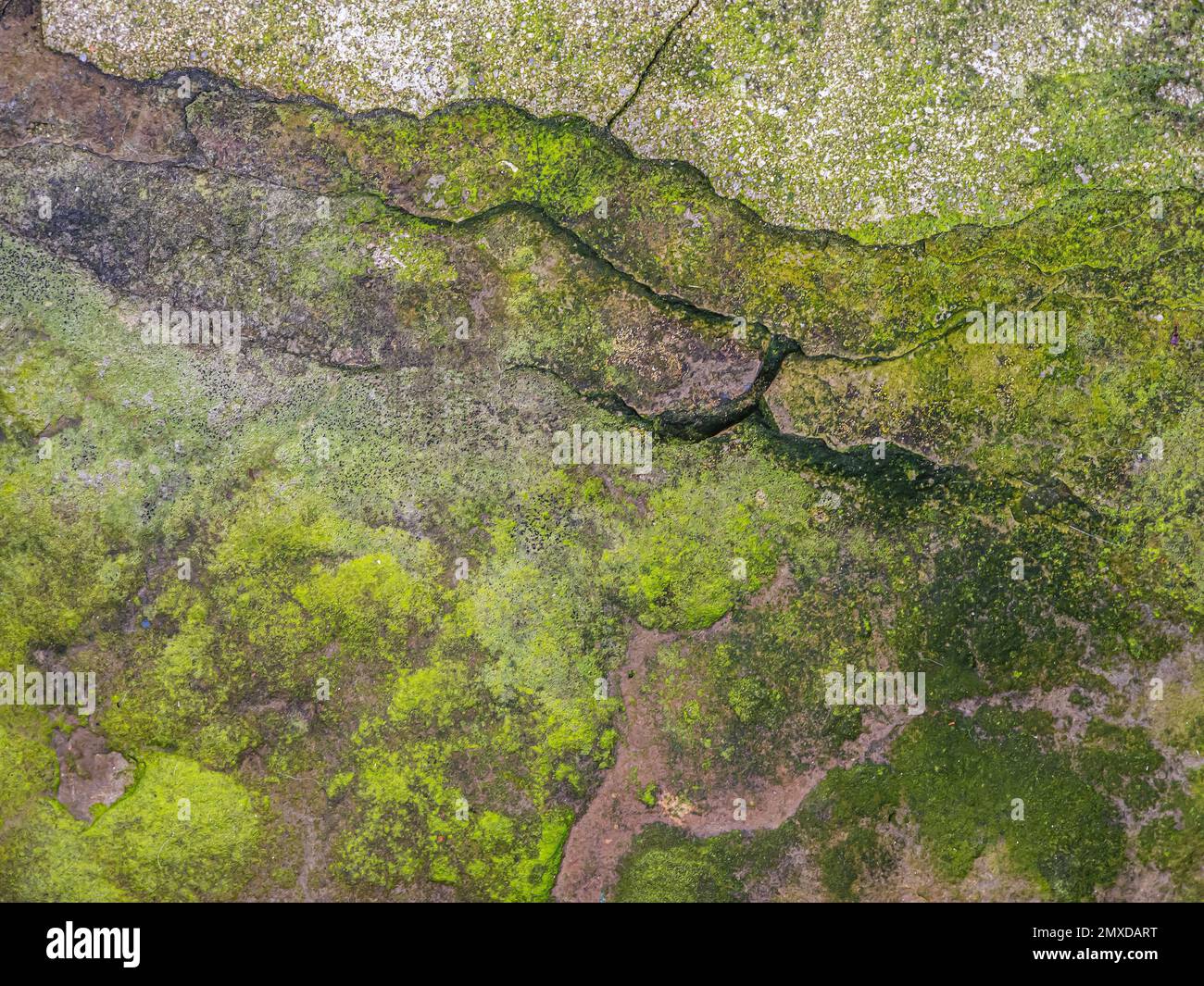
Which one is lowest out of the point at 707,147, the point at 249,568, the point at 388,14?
the point at 249,568

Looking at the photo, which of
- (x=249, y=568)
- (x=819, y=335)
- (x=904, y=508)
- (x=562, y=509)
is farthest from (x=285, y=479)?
(x=904, y=508)

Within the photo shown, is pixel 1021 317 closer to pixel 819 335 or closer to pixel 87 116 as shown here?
pixel 819 335

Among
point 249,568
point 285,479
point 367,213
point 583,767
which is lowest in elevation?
point 583,767

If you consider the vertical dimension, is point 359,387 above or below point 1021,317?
below

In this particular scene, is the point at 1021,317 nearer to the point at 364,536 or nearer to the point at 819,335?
the point at 819,335

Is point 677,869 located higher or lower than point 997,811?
lower

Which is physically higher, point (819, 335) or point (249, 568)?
point (819, 335)

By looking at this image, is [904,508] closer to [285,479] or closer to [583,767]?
[583,767]

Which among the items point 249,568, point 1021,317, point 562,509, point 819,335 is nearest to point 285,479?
point 249,568

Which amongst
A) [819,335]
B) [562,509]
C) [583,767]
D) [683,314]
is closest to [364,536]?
[562,509]
